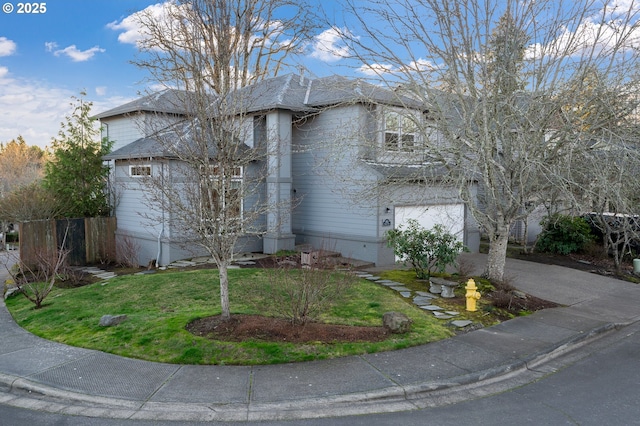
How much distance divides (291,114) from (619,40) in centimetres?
932

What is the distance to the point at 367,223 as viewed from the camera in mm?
13867

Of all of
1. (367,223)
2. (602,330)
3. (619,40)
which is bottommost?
(602,330)

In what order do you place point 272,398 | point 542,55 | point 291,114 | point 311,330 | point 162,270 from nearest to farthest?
1. point 272,398
2. point 311,330
3. point 542,55
4. point 162,270
5. point 291,114

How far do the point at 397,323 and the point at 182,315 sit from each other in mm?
3756

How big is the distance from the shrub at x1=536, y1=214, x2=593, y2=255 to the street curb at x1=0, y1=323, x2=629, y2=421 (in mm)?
12758

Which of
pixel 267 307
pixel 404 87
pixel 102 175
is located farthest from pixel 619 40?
pixel 102 175

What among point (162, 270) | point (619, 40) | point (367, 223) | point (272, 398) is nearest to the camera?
point (272, 398)

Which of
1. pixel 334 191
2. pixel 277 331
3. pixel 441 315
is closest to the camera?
pixel 277 331

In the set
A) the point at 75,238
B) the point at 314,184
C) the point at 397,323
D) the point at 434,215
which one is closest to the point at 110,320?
the point at 397,323

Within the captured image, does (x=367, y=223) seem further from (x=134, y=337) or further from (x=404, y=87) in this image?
(x=134, y=337)

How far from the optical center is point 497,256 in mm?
10539

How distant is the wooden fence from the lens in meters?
14.1

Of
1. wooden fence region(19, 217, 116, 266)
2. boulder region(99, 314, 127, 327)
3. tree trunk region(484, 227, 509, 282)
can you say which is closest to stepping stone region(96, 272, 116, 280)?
wooden fence region(19, 217, 116, 266)

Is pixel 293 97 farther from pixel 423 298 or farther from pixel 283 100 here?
pixel 423 298
